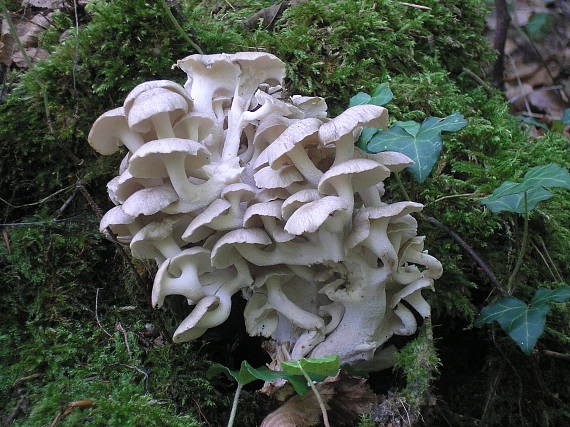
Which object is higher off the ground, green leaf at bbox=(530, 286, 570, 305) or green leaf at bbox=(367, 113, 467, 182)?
green leaf at bbox=(367, 113, 467, 182)

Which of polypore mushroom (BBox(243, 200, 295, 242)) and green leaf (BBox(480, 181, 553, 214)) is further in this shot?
green leaf (BBox(480, 181, 553, 214))

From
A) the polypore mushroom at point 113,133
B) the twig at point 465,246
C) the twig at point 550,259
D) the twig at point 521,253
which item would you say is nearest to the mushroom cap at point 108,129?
the polypore mushroom at point 113,133

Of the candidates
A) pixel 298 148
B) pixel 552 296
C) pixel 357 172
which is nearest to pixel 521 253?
pixel 552 296

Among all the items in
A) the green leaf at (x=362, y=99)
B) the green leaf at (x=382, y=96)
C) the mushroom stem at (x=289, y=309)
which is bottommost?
the mushroom stem at (x=289, y=309)

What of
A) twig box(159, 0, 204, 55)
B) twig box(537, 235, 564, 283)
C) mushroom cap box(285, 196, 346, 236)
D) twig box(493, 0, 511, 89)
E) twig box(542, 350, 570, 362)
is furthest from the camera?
twig box(493, 0, 511, 89)

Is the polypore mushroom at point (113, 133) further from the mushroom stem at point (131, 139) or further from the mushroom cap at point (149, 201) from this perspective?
the mushroom cap at point (149, 201)

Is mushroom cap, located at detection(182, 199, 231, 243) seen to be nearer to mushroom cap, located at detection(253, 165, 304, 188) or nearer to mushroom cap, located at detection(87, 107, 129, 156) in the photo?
mushroom cap, located at detection(253, 165, 304, 188)

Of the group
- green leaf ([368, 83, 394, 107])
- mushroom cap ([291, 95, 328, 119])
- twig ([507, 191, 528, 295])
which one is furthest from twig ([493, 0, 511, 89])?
mushroom cap ([291, 95, 328, 119])

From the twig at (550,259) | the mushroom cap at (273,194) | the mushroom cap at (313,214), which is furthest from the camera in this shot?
the twig at (550,259)
